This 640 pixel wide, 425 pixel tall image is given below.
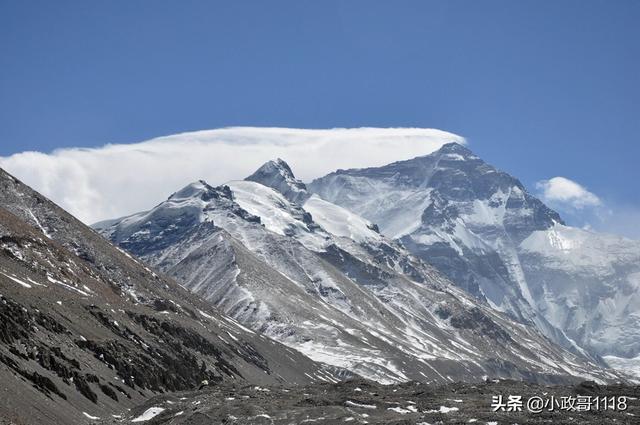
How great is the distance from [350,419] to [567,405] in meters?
32.4

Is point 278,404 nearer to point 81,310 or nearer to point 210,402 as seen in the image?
point 210,402

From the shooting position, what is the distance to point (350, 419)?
406 feet

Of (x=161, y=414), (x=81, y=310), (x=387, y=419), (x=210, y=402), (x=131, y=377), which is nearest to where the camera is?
(x=387, y=419)

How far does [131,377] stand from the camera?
166000mm

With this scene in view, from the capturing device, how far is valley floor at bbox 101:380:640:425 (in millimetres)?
120875

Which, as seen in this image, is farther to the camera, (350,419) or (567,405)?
(567,405)

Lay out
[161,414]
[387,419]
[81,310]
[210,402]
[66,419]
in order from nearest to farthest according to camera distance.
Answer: [66,419]
[387,419]
[161,414]
[210,402]
[81,310]

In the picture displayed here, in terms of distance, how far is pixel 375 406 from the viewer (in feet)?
451

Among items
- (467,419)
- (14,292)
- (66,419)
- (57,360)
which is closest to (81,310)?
(14,292)

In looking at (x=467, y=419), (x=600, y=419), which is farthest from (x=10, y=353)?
(x=600, y=419)

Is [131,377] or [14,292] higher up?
[14,292]

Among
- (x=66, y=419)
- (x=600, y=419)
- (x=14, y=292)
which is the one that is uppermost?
(x=14, y=292)

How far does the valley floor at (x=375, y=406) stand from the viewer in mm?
120875

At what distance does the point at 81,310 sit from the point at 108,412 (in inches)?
2344
